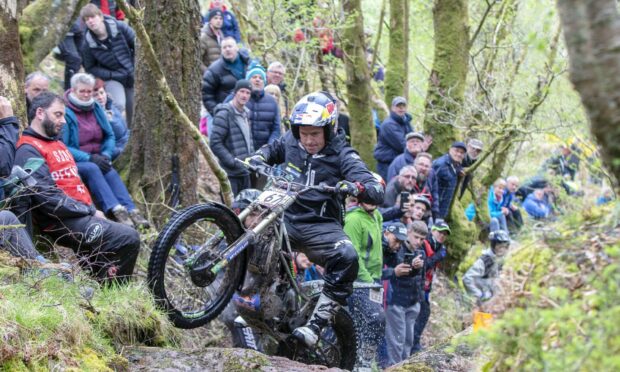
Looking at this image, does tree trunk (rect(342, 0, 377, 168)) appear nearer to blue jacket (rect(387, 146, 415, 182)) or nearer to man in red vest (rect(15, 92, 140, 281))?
blue jacket (rect(387, 146, 415, 182))

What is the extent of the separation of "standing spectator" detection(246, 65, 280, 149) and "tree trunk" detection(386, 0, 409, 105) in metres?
4.74

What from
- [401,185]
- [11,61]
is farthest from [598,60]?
[401,185]

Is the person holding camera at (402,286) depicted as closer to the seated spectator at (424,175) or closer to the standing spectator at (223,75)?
the seated spectator at (424,175)

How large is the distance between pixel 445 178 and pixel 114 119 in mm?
5212

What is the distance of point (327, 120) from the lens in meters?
7.03

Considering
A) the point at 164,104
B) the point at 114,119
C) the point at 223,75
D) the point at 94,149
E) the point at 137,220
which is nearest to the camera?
the point at 137,220

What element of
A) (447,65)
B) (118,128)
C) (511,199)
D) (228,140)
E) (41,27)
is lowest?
(511,199)

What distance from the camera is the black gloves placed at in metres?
8.44

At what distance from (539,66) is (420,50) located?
5.11m

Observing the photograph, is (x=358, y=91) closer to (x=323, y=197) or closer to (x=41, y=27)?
(x=41, y=27)

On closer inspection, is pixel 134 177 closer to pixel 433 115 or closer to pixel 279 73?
pixel 279 73

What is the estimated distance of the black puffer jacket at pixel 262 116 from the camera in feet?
35.7

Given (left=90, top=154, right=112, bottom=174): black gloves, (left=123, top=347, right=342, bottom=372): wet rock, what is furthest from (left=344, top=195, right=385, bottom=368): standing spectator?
(left=90, top=154, right=112, bottom=174): black gloves

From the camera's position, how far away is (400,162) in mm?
11336
